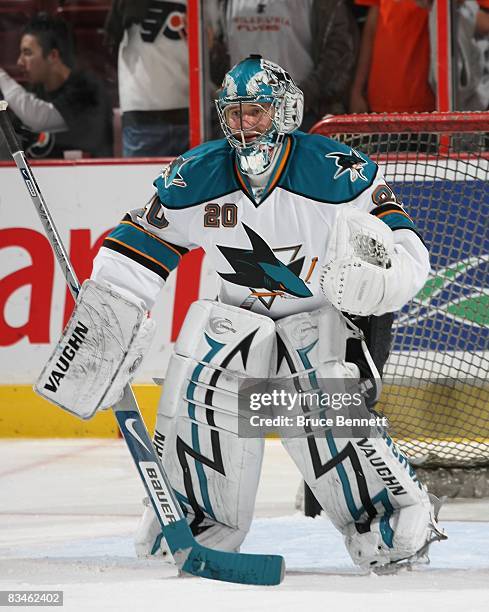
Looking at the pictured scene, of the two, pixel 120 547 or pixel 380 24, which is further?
pixel 380 24

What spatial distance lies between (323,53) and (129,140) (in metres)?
0.83

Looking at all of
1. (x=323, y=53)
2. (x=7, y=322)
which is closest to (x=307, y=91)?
(x=323, y=53)

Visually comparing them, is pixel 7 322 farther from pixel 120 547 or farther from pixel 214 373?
pixel 214 373

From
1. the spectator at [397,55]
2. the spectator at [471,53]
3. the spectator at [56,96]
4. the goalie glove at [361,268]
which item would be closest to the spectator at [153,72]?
the spectator at [56,96]

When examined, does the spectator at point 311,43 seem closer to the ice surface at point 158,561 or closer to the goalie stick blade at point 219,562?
the ice surface at point 158,561

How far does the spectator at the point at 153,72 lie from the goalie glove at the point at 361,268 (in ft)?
8.76

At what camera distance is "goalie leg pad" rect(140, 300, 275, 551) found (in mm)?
2760

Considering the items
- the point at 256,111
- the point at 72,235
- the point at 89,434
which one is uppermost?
the point at 256,111

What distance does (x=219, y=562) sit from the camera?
8.66ft

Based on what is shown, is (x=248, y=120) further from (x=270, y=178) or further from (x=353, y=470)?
(x=353, y=470)

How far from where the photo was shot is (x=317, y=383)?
2.76m
